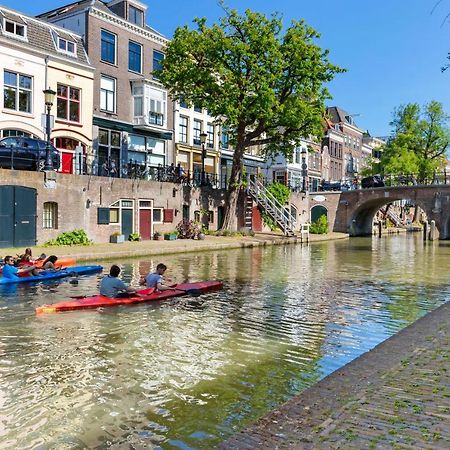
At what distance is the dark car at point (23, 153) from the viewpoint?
76.9ft

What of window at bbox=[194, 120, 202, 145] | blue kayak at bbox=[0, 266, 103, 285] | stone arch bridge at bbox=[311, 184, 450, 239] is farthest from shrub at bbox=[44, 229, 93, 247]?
stone arch bridge at bbox=[311, 184, 450, 239]

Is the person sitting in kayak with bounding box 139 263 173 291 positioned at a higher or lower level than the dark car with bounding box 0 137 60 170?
lower

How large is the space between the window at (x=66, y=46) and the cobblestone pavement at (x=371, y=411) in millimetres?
28975

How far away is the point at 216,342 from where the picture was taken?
9.34m

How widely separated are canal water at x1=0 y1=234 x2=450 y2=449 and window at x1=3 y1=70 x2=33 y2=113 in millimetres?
15607

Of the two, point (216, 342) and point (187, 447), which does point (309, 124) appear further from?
point (187, 447)

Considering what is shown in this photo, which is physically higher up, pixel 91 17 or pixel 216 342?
pixel 91 17

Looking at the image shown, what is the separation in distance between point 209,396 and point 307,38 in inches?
1129

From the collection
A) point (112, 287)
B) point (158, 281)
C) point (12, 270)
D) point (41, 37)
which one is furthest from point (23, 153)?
point (112, 287)

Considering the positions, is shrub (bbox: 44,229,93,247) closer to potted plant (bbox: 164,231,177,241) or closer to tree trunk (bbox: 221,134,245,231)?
potted plant (bbox: 164,231,177,241)

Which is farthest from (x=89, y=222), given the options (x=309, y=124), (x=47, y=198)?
(x=309, y=124)

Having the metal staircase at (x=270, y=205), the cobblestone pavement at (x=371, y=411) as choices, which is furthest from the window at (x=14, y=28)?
the cobblestone pavement at (x=371, y=411)

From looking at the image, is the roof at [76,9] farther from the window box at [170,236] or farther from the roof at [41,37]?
the window box at [170,236]

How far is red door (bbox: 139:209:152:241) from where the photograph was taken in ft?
101
